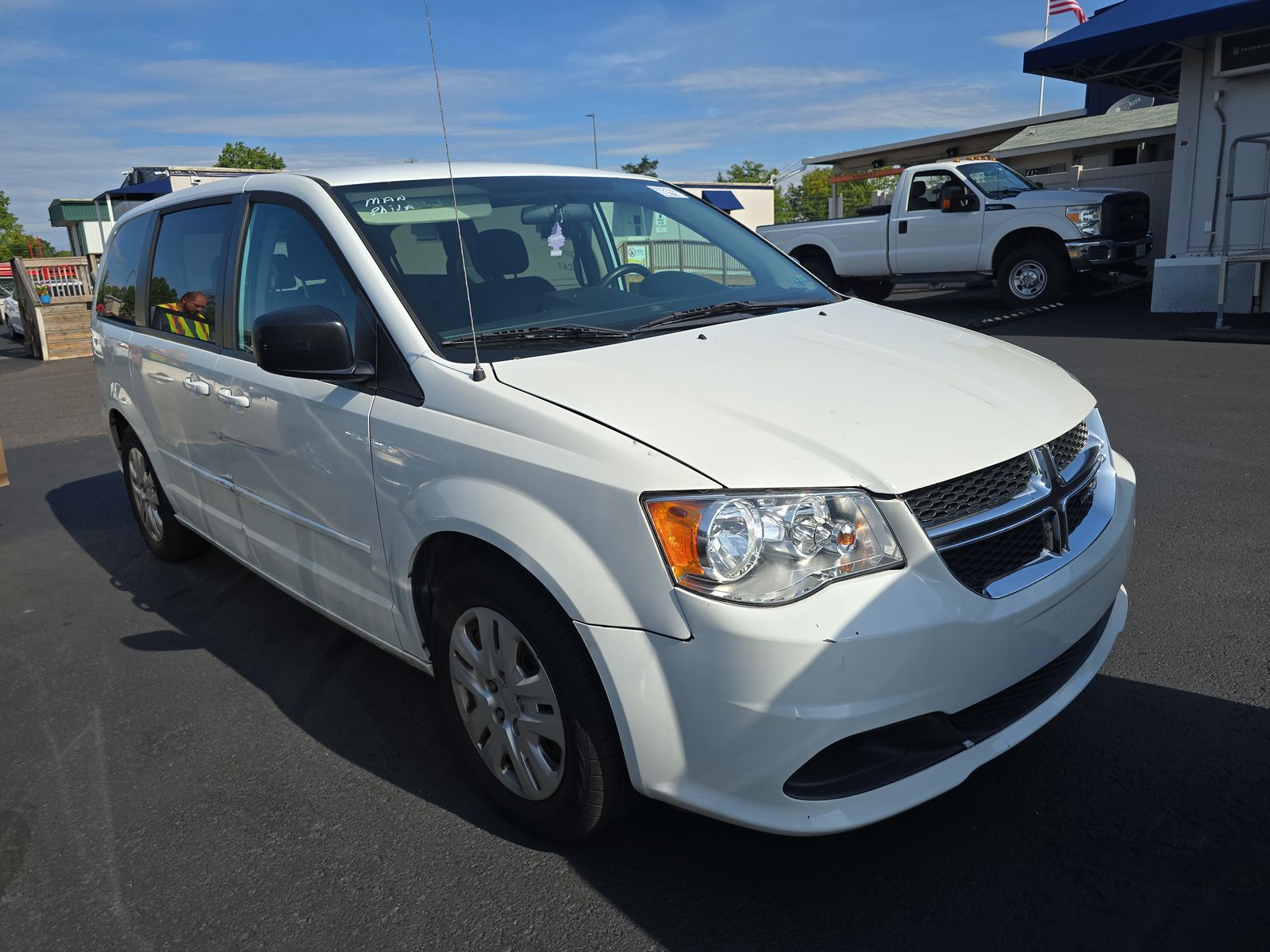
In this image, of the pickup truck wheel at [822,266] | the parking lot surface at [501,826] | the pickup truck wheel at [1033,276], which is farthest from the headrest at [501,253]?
the pickup truck wheel at [822,266]

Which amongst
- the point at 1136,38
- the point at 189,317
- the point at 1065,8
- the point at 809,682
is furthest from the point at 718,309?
the point at 1065,8

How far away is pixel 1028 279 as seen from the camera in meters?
14.8

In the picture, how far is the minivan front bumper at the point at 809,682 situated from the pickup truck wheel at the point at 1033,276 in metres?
13.3

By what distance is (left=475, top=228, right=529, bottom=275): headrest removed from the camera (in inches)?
128

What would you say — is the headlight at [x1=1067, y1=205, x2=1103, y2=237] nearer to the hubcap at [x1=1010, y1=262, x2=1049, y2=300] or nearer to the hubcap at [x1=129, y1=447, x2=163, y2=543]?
the hubcap at [x1=1010, y1=262, x2=1049, y2=300]

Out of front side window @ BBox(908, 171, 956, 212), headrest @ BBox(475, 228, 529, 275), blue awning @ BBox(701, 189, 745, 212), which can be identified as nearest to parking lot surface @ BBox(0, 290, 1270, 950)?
headrest @ BBox(475, 228, 529, 275)

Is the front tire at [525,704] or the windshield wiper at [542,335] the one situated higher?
the windshield wiper at [542,335]

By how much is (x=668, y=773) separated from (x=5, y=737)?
269cm

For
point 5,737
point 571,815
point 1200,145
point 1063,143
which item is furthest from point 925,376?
point 1063,143

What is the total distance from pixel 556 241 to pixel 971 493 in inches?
73.4

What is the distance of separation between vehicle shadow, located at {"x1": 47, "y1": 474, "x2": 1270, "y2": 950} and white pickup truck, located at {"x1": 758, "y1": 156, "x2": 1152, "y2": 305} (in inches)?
430

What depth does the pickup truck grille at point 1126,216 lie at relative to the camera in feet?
45.6

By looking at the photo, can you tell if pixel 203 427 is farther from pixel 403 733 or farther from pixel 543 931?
pixel 543 931

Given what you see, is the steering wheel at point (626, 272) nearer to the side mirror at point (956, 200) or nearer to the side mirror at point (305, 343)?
the side mirror at point (305, 343)
